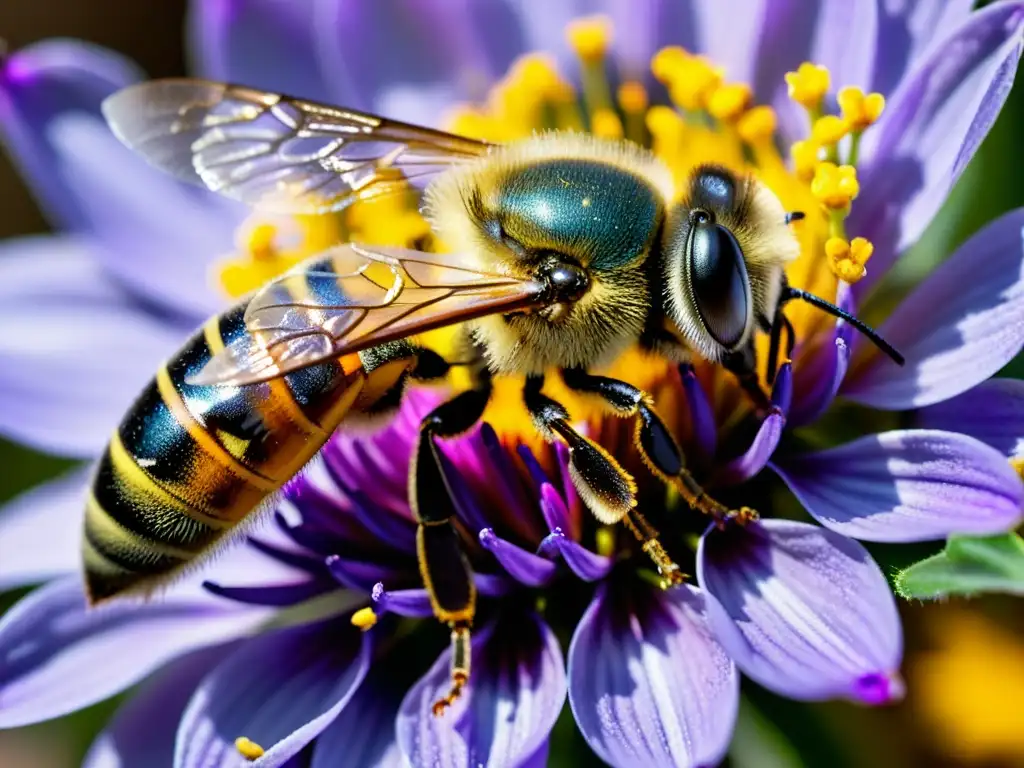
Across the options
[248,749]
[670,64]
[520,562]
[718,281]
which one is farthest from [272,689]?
[670,64]

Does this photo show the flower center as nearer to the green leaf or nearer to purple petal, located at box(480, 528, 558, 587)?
purple petal, located at box(480, 528, 558, 587)

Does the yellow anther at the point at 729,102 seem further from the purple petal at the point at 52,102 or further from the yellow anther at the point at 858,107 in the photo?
the purple petal at the point at 52,102

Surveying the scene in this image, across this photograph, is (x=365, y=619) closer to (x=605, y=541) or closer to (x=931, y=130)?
(x=605, y=541)

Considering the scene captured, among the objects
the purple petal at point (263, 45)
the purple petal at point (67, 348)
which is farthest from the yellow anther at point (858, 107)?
the purple petal at point (67, 348)

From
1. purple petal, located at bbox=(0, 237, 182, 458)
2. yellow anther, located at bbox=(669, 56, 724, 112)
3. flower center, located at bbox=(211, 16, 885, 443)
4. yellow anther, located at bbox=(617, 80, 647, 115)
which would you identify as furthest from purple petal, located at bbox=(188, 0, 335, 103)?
yellow anther, located at bbox=(669, 56, 724, 112)

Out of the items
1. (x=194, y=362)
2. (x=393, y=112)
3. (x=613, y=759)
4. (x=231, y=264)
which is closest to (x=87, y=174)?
(x=231, y=264)

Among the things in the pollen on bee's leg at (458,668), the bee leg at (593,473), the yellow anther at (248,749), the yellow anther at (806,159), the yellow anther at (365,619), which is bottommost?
the yellow anther at (248,749)

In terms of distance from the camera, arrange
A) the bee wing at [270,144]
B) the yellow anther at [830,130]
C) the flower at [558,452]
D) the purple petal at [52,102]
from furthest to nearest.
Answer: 1. the purple petal at [52,102]
2. the bee wing at [270,144]
3. the yellow anther at [830,130]
4. the flower at [558,452]

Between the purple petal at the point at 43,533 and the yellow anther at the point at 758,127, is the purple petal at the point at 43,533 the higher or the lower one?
the lower one
